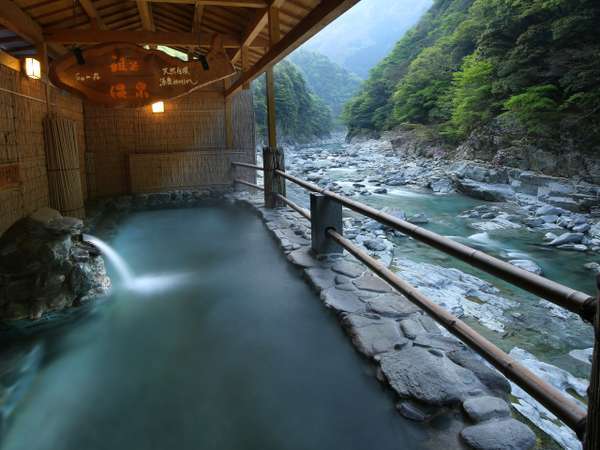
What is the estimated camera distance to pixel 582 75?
12039mm

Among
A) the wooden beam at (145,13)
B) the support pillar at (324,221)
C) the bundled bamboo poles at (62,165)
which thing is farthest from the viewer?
the wooden beam at (145,13)

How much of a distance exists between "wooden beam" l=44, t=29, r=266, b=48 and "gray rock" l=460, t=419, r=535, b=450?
6369 millimetres

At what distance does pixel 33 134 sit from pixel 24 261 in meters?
3.07

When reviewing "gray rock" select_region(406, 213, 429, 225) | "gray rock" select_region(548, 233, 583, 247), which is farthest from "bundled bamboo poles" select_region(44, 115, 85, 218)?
"gray rock" select_region(548, 233, 583, 247)

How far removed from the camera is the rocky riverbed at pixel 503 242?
436 centimetres

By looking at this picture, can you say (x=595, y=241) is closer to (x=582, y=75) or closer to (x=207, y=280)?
(x=582, y=75)

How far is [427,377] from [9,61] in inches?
222

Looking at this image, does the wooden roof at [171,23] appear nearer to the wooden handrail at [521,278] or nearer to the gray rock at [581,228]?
the wooden handrail at [521,278]

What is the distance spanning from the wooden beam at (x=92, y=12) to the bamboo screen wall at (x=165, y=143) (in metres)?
2.30

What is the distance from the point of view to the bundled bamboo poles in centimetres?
595

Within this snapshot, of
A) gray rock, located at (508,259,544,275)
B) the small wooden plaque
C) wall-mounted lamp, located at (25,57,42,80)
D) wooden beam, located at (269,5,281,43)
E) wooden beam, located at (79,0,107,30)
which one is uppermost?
wooden beam, located at (79,0,107,30)

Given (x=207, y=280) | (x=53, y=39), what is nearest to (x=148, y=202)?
(x=53, y=39)

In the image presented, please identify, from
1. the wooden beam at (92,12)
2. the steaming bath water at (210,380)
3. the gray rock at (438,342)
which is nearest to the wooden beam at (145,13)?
the wooden beam at (92,12)

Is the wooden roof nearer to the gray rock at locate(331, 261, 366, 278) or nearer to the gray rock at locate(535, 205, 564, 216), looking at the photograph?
the gray rock at locate(331, 261, 366, 278)
